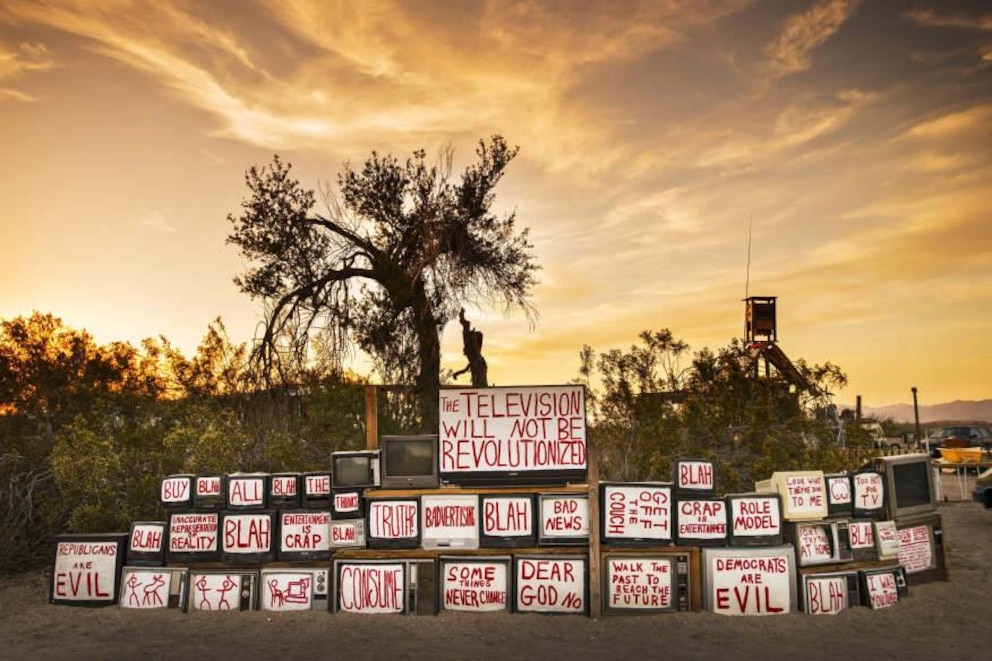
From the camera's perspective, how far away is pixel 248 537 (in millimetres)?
9664

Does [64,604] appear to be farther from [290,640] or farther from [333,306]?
[333,306]

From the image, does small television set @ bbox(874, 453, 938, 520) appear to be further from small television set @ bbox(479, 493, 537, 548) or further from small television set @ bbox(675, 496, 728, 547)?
small television set @ bbox(479, 493, 537, 548)

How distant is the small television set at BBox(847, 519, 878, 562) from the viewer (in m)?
9.38

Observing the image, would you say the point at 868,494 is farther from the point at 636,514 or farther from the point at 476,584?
the point at 476,584

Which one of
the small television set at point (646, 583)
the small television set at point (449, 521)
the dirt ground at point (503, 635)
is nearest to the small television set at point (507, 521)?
the small television set at point (449, 521)

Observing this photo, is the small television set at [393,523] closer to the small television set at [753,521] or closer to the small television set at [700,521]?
the small television set at [700,521]

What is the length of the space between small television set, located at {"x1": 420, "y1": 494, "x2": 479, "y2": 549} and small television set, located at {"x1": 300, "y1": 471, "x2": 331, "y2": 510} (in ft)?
4.35

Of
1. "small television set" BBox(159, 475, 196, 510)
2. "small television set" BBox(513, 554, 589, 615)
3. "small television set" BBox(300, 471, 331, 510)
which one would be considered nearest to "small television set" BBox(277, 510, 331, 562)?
"small television set" BBox(300, 471, 331, 510)

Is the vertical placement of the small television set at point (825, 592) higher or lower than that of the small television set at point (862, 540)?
lower

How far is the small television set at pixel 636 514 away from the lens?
9.09 meters

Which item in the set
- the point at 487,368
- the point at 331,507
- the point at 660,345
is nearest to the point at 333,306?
the point at 487,368

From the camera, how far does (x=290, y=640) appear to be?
328 inches

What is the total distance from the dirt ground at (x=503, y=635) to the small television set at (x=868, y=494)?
1135 millimetres

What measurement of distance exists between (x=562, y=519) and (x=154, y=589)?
5.26m
